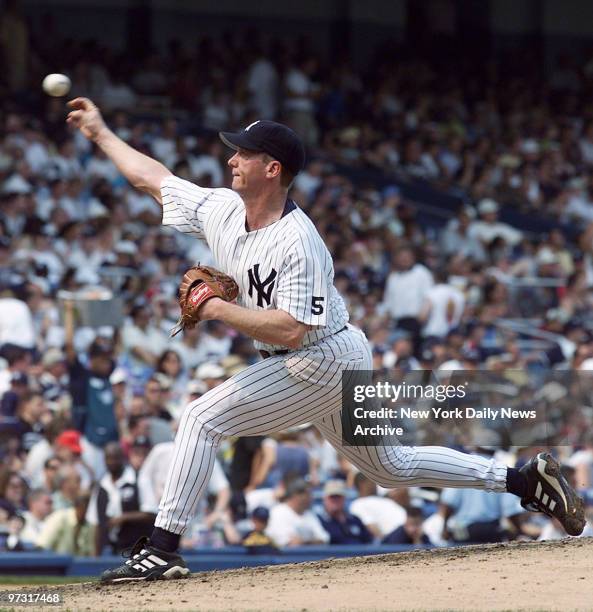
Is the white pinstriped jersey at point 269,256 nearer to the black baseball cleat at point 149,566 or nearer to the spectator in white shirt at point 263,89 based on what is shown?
the black baseball cleat at point 149,566

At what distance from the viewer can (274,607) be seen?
170 inches

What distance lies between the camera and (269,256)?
4.61 m

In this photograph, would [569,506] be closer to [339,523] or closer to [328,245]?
[339,523]

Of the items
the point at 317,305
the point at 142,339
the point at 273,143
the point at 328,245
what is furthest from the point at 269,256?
the point at 328,245

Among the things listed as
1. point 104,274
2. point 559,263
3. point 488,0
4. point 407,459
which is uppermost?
point 488,0

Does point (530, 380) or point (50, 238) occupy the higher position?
point (50, 238)

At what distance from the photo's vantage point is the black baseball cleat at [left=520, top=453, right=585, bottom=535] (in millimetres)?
5199

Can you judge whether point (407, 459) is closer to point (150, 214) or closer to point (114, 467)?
point (114, 467)

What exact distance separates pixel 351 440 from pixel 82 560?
12.3 ft

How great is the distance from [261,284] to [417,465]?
99cm

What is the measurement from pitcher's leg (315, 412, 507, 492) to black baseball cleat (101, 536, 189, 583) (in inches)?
30.4

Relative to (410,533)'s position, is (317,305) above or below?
above

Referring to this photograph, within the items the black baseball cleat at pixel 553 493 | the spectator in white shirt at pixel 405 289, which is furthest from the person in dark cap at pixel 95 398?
the black baseball cleat at pixel 553 493

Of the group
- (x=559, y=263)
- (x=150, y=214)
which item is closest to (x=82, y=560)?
(x=150, y=214)
